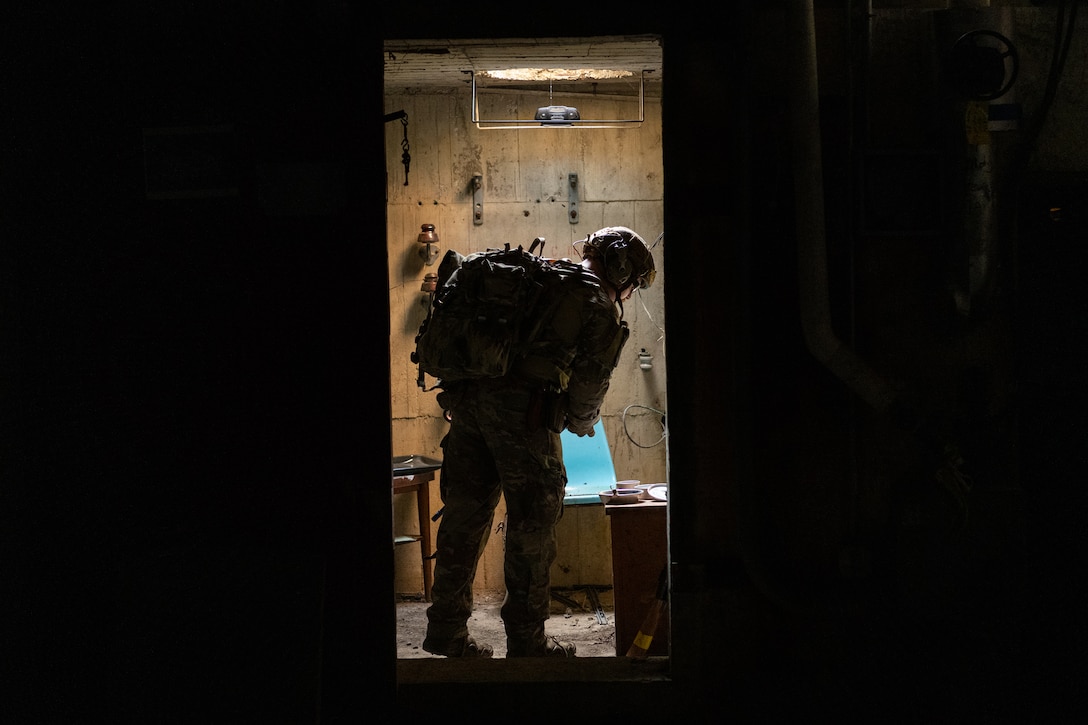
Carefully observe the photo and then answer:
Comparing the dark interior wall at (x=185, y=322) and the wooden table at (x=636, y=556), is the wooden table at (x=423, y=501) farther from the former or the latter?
the dark interior wall at (x=185, y=322)

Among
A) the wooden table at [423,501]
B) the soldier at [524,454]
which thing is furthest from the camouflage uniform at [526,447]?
the wooden table at [423,501]

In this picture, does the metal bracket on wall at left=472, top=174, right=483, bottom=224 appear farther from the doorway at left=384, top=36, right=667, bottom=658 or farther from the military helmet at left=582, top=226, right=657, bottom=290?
the military helmet at left=582, top=226, right=657, bottom=290

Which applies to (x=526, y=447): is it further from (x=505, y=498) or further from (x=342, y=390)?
(x=342, y=390)

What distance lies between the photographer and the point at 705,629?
2.88m

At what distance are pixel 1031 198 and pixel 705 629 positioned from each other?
1.96 m

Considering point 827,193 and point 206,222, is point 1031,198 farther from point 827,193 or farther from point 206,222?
point 206,222

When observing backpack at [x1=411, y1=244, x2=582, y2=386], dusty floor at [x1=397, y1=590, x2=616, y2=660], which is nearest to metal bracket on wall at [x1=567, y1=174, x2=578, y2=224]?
backpack at [x1=411, y1=244, x2=582, y2=386]

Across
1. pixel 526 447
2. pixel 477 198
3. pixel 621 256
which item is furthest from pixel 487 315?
pixel 477 198

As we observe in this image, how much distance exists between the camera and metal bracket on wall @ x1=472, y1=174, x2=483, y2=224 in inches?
209

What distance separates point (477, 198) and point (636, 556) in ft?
8.92

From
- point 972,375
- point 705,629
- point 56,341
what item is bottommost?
point 705,629

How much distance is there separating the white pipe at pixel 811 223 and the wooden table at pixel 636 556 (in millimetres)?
1411

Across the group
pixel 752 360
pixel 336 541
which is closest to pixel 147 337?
pixel 336 541

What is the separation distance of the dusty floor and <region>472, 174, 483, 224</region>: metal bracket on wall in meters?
2.62
